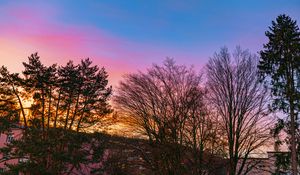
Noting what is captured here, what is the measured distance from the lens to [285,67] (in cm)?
2872

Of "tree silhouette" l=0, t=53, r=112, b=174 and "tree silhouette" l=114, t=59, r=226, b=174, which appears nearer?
"tree silhouette" l=114, t=59, r=226, b=174

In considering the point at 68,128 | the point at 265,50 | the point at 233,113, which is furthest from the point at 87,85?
the point at 265,50

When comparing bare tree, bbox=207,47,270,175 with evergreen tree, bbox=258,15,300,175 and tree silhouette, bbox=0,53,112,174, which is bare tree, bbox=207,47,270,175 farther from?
tree silhouette, bbox=0,53,112,174

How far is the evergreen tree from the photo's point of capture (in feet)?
89.4

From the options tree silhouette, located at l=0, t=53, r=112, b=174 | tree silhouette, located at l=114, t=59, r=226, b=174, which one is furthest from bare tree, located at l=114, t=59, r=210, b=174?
tree silhouette, located at l=0, t=53, r=112, b=174

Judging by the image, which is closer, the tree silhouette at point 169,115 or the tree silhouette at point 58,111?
the tree silhouette at point 169,115

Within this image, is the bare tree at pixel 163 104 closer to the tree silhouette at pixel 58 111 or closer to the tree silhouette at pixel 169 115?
the tree silhouette at pixel 169 115

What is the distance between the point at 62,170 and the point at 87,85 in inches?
384

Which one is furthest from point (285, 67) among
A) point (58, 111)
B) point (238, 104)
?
point (58, 111)

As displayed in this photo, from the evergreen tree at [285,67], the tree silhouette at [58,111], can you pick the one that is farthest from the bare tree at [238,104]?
the tree silhouette at [58,111]

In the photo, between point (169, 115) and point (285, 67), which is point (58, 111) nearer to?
point (169, 115)

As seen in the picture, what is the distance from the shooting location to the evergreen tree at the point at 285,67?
1073 inches

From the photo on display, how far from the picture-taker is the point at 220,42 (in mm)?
30688

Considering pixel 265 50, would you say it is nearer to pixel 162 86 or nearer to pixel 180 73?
pixel 180 73
